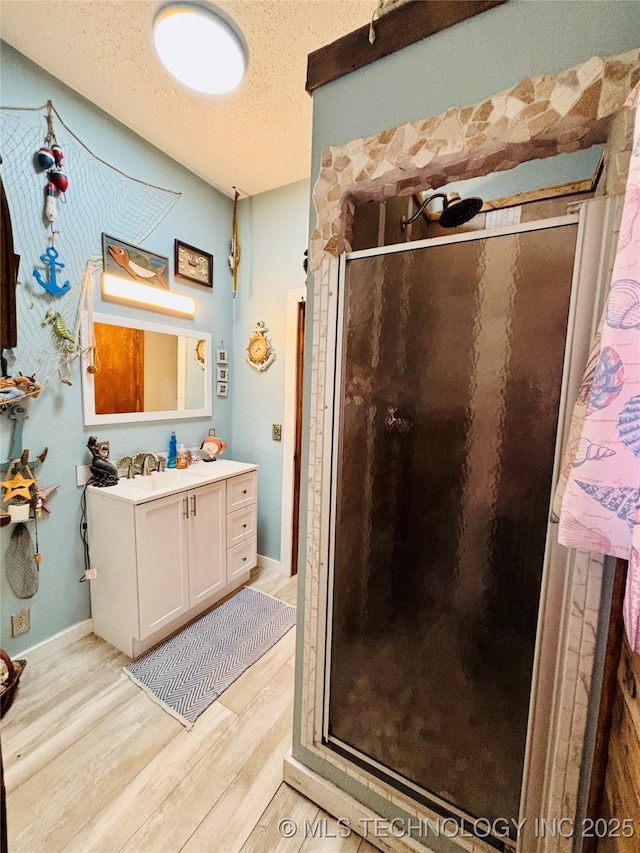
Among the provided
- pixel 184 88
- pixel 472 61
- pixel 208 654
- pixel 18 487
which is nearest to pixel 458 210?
pixel 472 61

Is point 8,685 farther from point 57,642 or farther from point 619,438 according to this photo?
point 619,438

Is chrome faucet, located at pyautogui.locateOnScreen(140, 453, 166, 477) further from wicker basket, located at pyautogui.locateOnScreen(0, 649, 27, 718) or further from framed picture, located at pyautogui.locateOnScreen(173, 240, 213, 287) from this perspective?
framed picture, located at pyautogui.locateOnScreen(173, 240, 213, 287)

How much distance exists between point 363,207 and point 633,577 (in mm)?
1159

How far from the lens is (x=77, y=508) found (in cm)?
187

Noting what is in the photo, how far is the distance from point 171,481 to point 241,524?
0.58 metres

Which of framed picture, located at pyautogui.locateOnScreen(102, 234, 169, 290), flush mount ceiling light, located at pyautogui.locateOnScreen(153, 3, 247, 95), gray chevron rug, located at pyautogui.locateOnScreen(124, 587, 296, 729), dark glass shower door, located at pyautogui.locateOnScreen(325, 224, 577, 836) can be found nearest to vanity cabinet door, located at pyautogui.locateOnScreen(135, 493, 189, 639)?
gray chevron rug, located at pyautogui.locateOnScreen(124, 587, 296, 729)

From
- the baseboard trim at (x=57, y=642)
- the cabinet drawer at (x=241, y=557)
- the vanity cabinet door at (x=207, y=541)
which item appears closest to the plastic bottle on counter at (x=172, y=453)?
the vanity cabinet door at (x=207, y=541)

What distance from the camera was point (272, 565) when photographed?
2750 millimetres

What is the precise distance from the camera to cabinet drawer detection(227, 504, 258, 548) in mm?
2309

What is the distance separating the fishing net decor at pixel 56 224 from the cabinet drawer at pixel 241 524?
1.28 meters

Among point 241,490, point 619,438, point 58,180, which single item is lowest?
point 241,490

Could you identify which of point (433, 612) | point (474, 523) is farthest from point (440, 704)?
point (474, 523)

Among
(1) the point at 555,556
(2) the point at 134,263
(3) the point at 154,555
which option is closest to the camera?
(1) the point at 555,556

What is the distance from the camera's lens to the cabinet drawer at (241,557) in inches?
92.0
